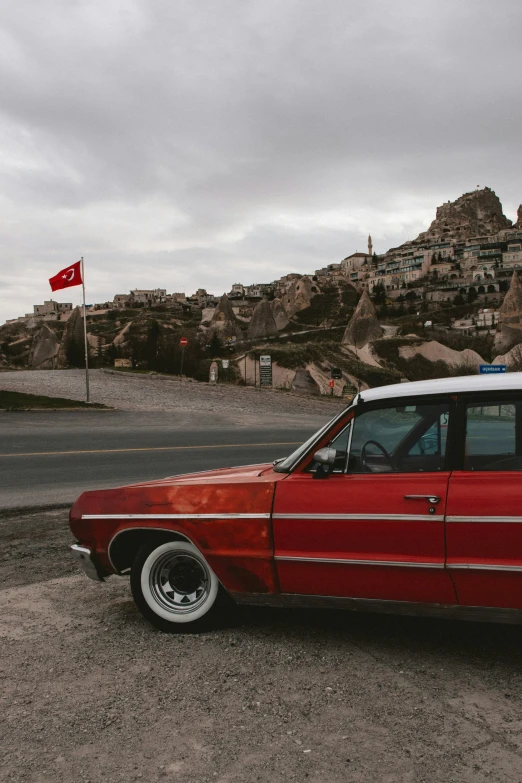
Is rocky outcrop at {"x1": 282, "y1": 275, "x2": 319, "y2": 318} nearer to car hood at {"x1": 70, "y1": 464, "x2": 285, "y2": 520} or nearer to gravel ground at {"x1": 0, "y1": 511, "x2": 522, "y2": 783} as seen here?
car hood at {"x1": 70, "y1": 464, "x2": 285, "y2": 520}

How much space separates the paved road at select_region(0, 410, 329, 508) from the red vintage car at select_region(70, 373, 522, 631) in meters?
5.32

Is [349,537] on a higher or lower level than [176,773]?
higher

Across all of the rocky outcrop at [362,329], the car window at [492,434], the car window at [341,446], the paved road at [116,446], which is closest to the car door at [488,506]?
the car window at [492,434]

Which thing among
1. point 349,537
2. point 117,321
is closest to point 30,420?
point 349,537

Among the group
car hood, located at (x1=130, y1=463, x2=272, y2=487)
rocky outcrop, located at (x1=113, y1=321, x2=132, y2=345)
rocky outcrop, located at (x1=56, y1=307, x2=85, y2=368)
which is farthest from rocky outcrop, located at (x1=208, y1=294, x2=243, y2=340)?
car hood, located at (x1=130, y1=463, x2=272, y2=487)

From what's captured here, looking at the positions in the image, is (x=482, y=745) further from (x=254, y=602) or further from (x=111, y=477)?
(x=111, y=477)

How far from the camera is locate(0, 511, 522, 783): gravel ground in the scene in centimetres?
276

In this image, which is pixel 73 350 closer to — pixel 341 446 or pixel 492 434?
pixel 341 446

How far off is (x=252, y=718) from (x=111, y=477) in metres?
8.18

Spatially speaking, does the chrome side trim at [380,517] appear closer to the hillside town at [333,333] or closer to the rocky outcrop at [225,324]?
the hillside town at [333,333]

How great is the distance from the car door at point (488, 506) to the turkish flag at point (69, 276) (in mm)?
21416

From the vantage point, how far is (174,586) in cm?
439

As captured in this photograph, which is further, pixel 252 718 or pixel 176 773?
pixel 252 718

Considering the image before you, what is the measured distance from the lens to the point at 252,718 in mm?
3156
